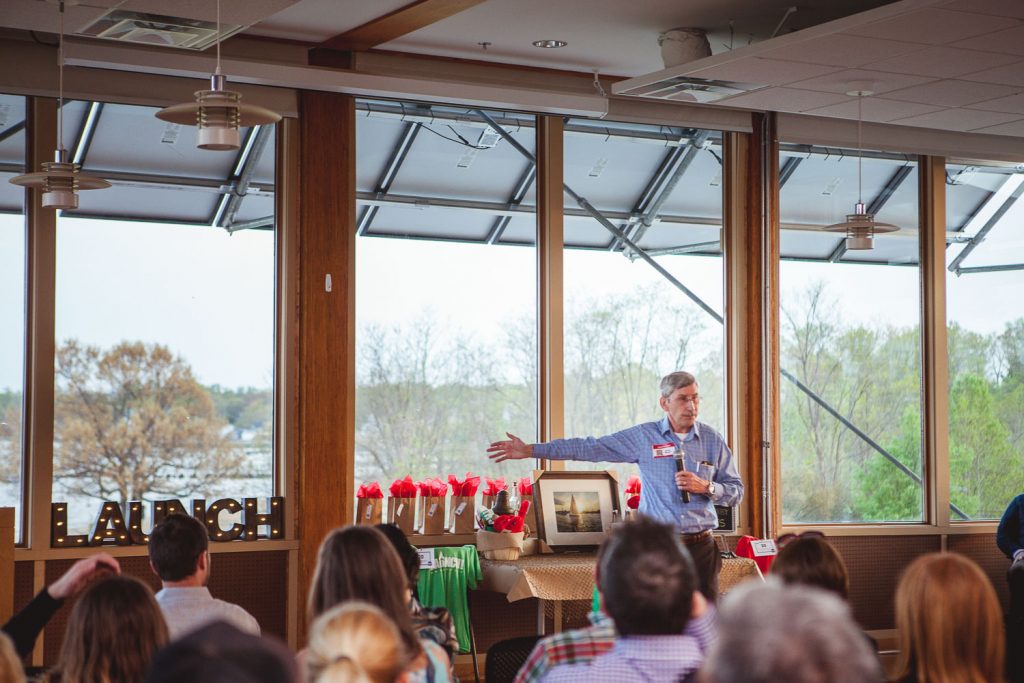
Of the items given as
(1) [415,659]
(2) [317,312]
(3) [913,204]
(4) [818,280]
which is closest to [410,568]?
(1) [415,659]

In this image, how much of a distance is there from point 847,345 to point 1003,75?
2532 mm

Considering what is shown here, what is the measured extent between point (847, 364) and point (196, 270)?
4402mm

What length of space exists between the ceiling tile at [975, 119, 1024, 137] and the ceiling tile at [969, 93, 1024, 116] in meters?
0.32

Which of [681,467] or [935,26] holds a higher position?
[935,26]

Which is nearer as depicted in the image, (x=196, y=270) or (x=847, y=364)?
(x=196, y=270)

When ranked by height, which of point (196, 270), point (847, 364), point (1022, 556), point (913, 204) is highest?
point (913, 204)

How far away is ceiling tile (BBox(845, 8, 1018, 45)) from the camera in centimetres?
532

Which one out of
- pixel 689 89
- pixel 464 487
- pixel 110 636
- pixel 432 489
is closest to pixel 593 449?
pixel 464 487

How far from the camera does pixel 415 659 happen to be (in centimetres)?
305

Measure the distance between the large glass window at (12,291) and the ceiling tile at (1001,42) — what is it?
4.85m

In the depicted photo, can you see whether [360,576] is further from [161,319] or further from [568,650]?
[161,319]

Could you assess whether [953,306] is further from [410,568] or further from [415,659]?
[415,659]

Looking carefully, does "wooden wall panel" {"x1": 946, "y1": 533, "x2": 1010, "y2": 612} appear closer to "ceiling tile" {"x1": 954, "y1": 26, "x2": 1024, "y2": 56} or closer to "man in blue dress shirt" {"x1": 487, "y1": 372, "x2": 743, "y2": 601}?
"man in blue dress shirt" {"x1": 487, "y1": 372, "x2": 743, "y2": 601}

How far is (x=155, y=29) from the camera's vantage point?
542 cm
